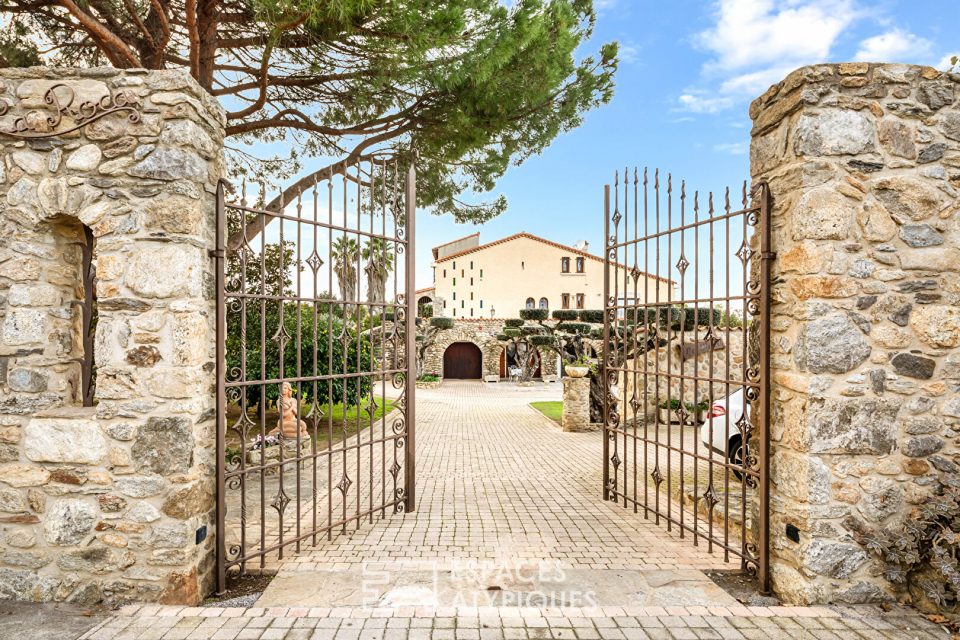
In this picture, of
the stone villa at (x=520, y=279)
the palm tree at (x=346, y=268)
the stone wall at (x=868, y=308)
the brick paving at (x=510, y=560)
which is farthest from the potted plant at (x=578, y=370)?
the stone villa at (x=520, y=279)

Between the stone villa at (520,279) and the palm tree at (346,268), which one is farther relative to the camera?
the stone villa at (520,279)

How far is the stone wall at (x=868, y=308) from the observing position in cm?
294

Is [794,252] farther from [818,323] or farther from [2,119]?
[2,119]

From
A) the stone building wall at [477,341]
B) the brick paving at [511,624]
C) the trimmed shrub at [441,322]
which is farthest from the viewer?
the stone building wall at [477,341]

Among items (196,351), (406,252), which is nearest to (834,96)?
(406,252)

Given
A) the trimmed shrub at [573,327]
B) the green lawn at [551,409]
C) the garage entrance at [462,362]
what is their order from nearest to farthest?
the green lawn at [551,409], the trimmed shrub at [573,327], the garage entrance at [462,362]

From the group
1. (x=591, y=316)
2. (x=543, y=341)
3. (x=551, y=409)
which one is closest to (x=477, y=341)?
(x=543, y=341)

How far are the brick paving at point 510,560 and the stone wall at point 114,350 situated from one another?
1.59 ft

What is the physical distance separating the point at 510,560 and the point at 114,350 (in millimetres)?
2988

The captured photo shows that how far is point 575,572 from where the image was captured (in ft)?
11.4

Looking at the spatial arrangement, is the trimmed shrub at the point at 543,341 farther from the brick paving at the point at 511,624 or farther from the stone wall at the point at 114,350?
the stone wall at the point at 114,350

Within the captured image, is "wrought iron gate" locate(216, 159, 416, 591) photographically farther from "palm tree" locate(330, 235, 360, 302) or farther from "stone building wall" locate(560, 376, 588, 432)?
"stone building wall" locate(560, 376, 588, 432)

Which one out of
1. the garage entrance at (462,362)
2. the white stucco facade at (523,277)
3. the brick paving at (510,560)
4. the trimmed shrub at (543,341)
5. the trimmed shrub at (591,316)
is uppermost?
the white stucco facade at (523,277)

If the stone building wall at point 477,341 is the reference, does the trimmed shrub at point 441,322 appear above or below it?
above
